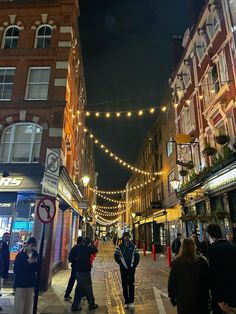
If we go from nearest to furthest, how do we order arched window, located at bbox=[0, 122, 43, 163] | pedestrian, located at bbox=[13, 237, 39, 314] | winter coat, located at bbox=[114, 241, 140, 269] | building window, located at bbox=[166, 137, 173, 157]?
pedestrian, located at bbox=[13, 237, 39, 314] < winter coat, located at bbox=[114, 241, 140, 269] < arched window, located at bbox=[0, 122, 43, 163] < building window, located at bbox=[166, 137, 173, 157]

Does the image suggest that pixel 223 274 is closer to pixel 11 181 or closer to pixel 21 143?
pixel 11 181

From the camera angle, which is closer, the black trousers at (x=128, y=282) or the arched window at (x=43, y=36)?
the black trousers at (x=128, y=282)

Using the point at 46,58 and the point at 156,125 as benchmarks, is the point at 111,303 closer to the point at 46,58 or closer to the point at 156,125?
the point at 46,58

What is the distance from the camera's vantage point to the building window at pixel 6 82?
1469cm

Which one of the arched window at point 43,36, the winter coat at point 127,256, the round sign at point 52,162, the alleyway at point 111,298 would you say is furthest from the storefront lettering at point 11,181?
the arched window at point 43,36

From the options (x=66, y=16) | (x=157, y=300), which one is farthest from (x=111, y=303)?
(x=66, y=16)

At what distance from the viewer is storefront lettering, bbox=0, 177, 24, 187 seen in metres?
12.2

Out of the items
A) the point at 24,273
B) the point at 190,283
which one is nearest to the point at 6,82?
the point at 24,273

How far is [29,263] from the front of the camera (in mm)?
6270

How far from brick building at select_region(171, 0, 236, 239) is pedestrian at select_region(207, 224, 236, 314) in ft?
27.5

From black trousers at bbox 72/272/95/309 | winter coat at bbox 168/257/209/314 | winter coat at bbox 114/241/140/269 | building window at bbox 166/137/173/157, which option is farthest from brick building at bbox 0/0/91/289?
building window at bbox 166/137/173/157

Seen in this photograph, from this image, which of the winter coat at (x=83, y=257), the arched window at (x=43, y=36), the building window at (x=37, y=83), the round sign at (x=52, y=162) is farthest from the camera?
the arched window at (x=43, y=36)

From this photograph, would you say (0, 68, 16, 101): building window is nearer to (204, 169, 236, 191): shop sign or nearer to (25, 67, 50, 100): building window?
(25, 67, 50, 100): building window

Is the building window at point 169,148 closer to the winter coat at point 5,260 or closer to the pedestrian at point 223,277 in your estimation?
the winter coat at point 5,260
